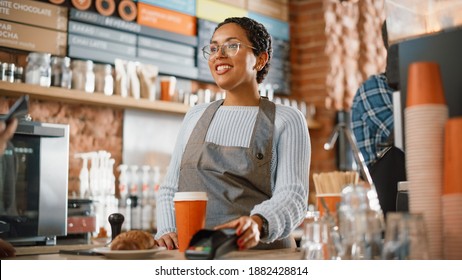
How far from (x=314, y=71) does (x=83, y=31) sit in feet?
6.21

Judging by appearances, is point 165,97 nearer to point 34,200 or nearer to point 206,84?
point 206,84

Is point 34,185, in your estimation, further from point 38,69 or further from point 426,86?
point 426,86

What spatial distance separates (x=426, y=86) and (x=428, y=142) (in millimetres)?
72

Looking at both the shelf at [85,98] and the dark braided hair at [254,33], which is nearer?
the dark braided hair at [254,33]

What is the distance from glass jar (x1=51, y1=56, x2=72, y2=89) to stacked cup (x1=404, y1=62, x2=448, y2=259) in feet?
8.26

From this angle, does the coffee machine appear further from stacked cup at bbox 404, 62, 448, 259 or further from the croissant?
stacked cup at bbox 404, 62, 448, 259

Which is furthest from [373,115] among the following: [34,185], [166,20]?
[166,20]

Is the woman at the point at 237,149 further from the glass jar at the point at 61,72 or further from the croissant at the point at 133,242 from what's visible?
the glass jar at the point at 61,72

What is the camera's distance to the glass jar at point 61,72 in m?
3.02

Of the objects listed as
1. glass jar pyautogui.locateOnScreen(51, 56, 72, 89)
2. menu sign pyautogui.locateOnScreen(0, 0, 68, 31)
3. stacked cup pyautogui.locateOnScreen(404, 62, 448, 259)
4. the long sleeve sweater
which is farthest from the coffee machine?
stacked cup pyautogui.locateOnScreen(404, 62, 448, 259)

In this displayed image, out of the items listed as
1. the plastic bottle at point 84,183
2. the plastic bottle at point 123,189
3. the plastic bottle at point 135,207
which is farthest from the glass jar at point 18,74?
the plastic bottle at point 135,207

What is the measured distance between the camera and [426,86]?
0.75 m

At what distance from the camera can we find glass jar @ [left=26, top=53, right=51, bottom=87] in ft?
9.58
